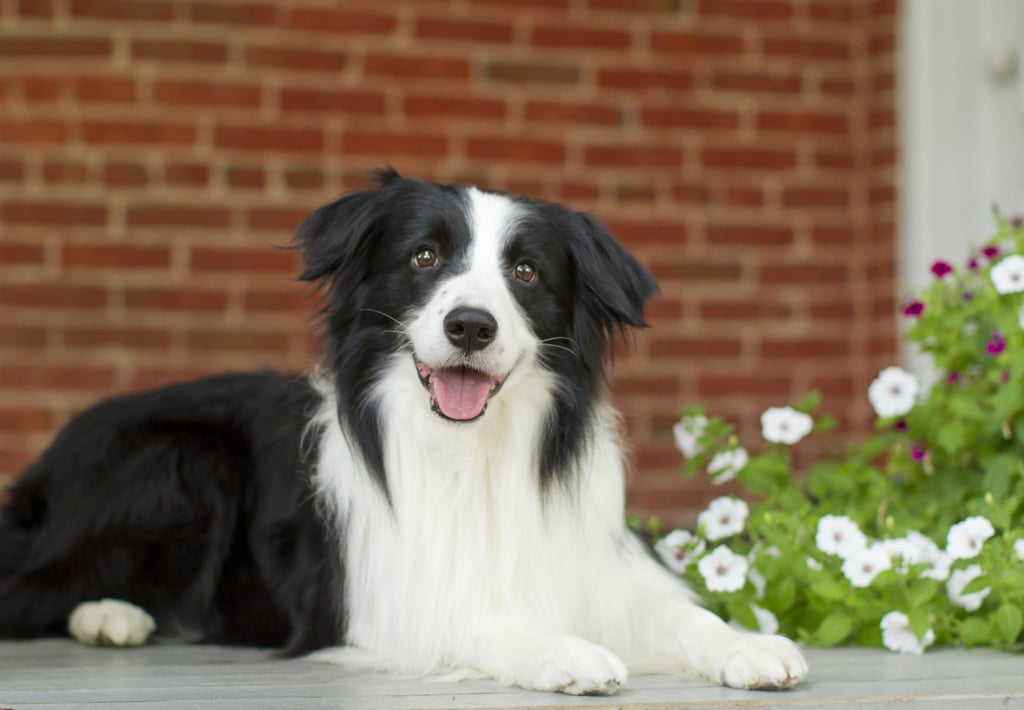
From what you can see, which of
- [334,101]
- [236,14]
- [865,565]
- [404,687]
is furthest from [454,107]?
[404,687]

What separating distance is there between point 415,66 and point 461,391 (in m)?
2.33

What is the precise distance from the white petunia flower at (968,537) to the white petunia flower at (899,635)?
0.17 m

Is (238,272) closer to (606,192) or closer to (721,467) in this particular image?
(606,192)

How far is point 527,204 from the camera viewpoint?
270 centimetres

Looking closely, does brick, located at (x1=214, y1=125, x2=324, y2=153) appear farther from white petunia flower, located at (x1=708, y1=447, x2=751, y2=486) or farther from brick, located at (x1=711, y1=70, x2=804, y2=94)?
white petunia flower, located at (x1=708, y1=447, x2=751, y2=486)

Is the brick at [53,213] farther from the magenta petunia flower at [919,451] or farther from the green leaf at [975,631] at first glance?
the green leaf at [975,631]

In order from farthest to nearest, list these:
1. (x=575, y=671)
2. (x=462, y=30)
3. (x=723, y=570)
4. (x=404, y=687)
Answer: (x=462, y=30), (x=723, y=570), (x=404, y=687), (x=575, y=671)

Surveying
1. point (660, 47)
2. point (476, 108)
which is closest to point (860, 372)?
point (660, 47)

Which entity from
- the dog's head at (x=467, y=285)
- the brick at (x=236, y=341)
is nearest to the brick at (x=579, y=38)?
the brick at (x=236, y=341)

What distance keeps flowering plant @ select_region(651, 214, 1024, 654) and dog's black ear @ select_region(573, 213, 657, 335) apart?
575 mm

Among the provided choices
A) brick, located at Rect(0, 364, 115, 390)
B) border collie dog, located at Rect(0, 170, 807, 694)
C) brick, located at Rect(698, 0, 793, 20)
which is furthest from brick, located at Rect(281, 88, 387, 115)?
border collie dog, located at Rect(0, 170, 807, 694)

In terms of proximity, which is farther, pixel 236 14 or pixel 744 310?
pixel 744 310

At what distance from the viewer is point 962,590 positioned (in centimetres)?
267

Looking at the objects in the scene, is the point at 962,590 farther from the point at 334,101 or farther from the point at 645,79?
the point at 334,101
